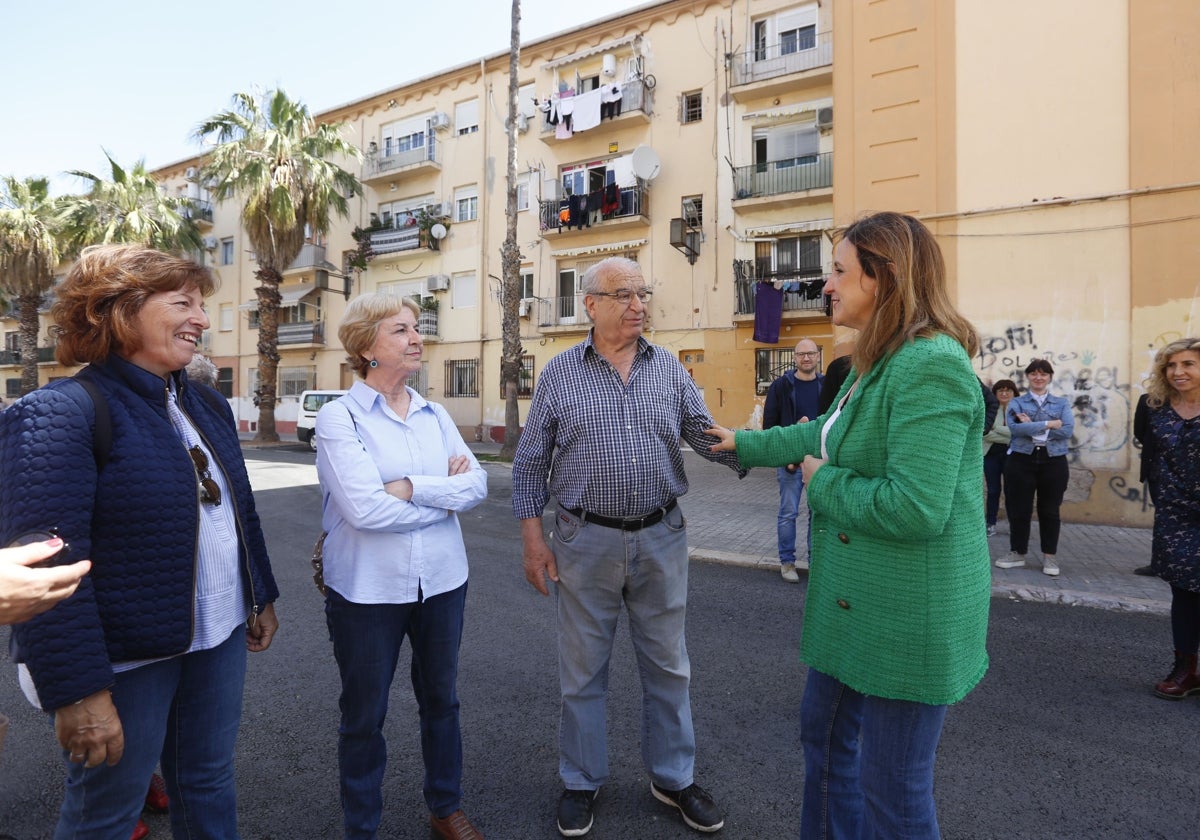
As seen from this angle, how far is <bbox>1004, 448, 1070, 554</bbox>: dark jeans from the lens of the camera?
6.29 meters

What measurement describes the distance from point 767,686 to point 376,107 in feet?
88.6

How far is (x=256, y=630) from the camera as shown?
7.20 feet

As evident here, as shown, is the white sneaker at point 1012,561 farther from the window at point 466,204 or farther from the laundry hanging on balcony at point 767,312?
the window at point 466,204

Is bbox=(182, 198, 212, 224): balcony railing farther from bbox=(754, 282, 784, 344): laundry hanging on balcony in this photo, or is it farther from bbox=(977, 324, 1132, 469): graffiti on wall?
bbox=(977, 324, 1132, 469): graffiti on wall

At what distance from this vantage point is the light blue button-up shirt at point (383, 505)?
2258 mm

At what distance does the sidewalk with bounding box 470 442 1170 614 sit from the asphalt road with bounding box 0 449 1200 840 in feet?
1.88

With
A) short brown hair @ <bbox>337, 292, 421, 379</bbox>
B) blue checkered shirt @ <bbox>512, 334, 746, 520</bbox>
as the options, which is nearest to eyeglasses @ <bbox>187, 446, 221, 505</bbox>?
short brown hair @ <bbox>337, 292, 421, 379</bbox>

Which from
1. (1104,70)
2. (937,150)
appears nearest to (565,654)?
(937,150)

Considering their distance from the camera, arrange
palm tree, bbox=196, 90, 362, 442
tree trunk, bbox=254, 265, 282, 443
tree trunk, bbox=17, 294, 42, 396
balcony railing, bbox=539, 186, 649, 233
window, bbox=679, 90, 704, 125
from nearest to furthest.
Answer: window, bbox=679, 90, 704, 125 < balcony railing, bbox=539, 186, 649, 233 < palm tree, bbox=196, 90, 362, 442 < tree trunk, bbox=254, 265, 282, 443 < tree trunk, bbox=17, 294, 42, 396

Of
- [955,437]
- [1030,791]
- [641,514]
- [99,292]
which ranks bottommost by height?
[1030,791]

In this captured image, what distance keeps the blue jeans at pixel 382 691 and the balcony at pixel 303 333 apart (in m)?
26.5

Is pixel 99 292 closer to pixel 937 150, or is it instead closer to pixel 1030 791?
pixel 1030 791

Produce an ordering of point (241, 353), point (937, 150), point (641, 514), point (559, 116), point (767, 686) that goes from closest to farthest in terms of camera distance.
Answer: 1. point (641, 514)
2. point (767, 686)
3. point (937, 150)
4. point (559, 116)
5. point (241, 353)

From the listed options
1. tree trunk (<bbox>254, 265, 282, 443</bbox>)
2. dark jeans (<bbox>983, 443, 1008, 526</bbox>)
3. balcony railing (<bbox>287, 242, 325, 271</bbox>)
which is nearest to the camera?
dark jeans (<bbox>983, 443, 1008, 526</bbox>)
